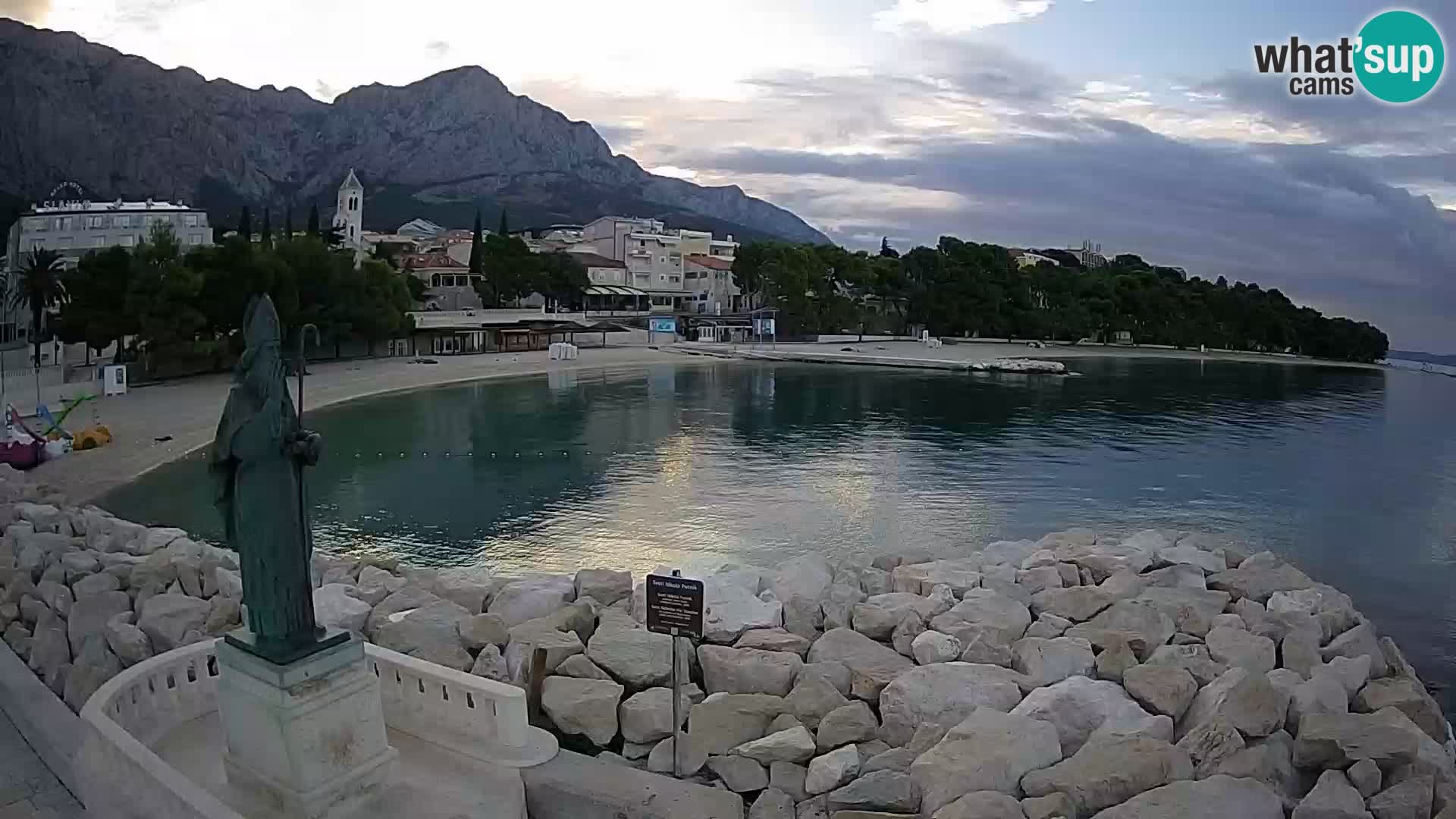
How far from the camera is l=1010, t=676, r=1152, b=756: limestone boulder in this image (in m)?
6.49

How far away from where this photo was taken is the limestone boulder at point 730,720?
20.6ft

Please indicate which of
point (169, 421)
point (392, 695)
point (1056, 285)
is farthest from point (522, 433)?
point (1056, 285)

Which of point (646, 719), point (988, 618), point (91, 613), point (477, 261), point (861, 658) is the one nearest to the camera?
point (646, 719)

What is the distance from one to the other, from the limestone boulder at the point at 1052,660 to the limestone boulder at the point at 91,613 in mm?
7285

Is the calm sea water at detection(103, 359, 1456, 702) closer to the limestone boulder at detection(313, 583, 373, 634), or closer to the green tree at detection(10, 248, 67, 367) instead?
the limestone boulder at detection(313, 583, 373, 634)

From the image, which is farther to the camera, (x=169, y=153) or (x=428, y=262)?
(x=169, y=153)

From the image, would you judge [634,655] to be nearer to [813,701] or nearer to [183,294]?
[813,701]

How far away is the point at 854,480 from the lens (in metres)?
20.6

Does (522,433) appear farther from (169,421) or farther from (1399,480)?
(1399,480)

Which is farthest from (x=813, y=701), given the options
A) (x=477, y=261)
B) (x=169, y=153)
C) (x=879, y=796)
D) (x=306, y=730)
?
(x=169, y=153)

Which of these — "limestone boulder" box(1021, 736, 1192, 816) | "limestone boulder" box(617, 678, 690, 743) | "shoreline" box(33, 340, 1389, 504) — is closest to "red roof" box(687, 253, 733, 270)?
"shoreline" box(33, 340, 1389, 504)

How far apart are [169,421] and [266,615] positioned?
22040mm

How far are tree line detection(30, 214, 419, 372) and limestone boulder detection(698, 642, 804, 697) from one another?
1015 inches

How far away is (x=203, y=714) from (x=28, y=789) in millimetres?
909
